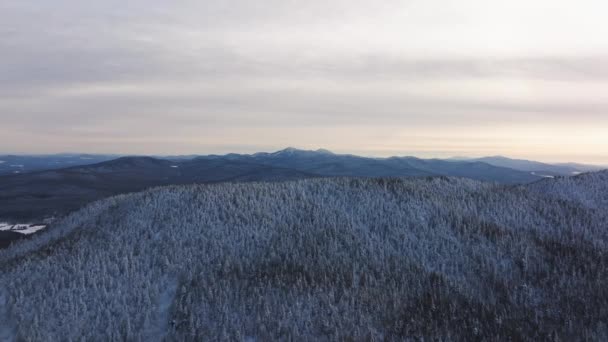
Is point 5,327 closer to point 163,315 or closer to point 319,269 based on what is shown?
point 163,315

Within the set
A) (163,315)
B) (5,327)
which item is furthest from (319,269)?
(5,327)

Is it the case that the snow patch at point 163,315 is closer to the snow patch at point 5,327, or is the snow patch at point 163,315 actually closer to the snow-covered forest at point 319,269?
the snow-covered forest at point 319,269

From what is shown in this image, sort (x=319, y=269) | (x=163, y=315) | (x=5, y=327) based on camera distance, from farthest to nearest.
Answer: (x=319, y=269)
(x=163, y=315)
(x=5, y=327)

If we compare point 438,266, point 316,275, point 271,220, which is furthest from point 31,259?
point 438,266

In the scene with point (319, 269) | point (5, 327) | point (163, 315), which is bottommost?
point (5, 327)

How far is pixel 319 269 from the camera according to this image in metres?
14.0

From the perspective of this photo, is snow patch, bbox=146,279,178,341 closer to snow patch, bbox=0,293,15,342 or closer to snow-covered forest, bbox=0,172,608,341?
snow-covered forest, bbox=0,172,608,341

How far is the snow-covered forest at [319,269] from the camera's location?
442 inches

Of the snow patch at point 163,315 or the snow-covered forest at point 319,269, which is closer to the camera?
the snow patch at point 163,315

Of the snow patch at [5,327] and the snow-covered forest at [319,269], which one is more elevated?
the snow-covered forest at [319,269]

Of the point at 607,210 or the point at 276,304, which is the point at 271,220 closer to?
the point at 276,304

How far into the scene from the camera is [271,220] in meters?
17.8

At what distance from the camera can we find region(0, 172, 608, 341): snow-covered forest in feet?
36.9

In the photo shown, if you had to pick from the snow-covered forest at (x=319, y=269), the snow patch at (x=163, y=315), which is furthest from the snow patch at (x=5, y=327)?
the snow patch at (x=163, y=315)
